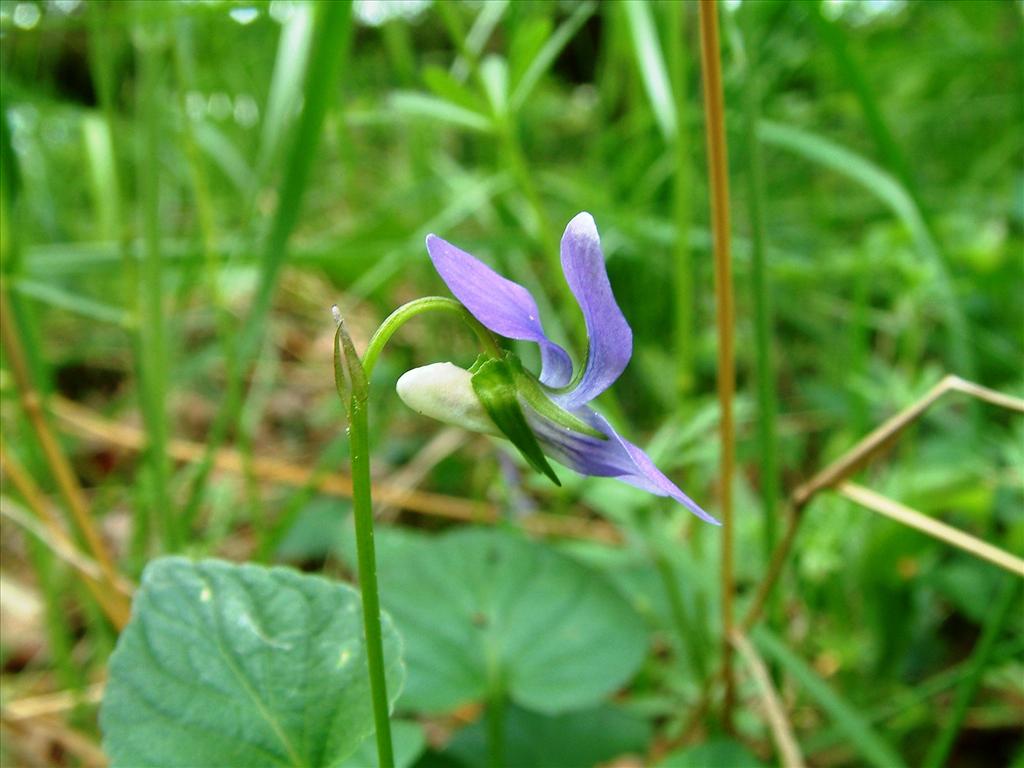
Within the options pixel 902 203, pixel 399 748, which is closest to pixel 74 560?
pixel 399 748

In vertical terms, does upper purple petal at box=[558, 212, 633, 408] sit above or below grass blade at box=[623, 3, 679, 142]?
below

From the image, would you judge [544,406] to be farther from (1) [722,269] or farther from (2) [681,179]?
(2) [681,179]

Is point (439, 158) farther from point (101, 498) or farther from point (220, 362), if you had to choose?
point (101, 498)

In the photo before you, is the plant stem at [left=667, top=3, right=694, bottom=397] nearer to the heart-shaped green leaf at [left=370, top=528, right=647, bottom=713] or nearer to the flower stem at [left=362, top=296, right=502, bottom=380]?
the heart-shaped green leaf at [left=370, top=528, right=647, bottom=713]

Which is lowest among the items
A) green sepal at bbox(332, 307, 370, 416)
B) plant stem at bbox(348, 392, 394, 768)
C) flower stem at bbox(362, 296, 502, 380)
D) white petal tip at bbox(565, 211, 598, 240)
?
plant stem at bbox(348, 392, 394, 768)

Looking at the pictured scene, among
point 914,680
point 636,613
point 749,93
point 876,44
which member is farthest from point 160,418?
point 876,44

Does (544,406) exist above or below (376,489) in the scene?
above

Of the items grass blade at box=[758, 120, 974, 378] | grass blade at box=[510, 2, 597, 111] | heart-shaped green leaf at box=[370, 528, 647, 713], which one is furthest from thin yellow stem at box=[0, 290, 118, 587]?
grass blade at box=[758, 120, 974, 378]
